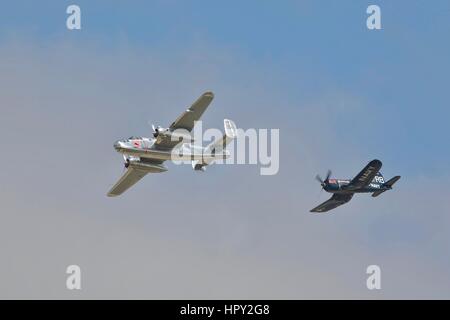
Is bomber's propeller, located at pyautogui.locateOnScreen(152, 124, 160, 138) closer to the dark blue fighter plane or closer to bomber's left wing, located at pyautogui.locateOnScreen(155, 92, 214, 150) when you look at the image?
bomber's left wing, located at pyautogui.locateOnScreen(155, 92, 214, 150)

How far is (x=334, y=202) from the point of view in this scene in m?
104

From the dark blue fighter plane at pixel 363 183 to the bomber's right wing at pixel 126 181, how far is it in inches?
862

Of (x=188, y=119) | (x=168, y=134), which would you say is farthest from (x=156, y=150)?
(x=188, y=119)

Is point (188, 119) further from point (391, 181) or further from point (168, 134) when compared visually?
point (391, 181)

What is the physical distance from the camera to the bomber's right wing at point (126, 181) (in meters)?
92.3

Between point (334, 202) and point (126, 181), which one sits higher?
point (126, 181)

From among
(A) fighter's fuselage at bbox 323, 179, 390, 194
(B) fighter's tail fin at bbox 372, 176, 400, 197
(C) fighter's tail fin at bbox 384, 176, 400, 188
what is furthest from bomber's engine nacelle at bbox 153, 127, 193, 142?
(C) fighter's tail fin at bbox 384, 176, 400, 188

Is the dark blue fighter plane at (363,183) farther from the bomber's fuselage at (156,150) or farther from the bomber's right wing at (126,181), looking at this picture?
the bomber's right wing at (126,181)

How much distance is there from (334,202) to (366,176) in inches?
339

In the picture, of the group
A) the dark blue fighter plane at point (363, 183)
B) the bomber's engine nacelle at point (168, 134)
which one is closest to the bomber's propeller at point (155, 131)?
the bomber's engine nacelle at point (168, 134)

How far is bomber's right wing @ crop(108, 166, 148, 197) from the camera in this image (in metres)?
92.3
